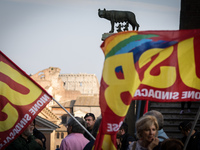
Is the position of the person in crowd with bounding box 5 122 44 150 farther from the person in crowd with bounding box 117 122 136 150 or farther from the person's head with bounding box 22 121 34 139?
the person in crowd with bounding box 117 122 136 150

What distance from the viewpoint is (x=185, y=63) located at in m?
5.83

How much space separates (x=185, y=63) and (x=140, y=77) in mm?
475

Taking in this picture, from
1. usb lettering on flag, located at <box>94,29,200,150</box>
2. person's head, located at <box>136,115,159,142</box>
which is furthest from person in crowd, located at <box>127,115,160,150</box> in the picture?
usb lettering on flag, located at <box>94,29,200,150</box>

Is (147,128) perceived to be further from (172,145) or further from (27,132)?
(27,132)

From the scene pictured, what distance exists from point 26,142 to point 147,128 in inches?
81.9

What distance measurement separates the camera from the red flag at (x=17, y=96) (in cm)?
712

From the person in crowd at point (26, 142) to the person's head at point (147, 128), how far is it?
1.84 meters

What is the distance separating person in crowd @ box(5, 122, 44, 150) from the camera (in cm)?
677

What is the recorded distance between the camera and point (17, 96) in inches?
287

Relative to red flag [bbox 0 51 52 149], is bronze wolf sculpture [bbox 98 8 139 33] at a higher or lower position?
higher

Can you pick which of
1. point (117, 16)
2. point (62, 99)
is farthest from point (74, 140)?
point (62, 99)

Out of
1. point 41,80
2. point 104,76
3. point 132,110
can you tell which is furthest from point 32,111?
point 41,80

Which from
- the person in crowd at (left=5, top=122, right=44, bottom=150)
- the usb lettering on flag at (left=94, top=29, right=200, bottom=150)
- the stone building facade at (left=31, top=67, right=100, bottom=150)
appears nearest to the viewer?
the usb lettering on flag at (left=94, top=29, right=200, bottom=150)

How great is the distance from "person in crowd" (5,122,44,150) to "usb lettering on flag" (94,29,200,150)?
1196 millimetres
